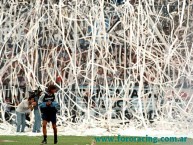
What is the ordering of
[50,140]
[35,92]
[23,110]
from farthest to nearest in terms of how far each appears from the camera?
[35,92] < [23,110] < [50,140]

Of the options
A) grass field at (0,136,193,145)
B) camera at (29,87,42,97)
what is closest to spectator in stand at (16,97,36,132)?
camera at (29,87,42,97)

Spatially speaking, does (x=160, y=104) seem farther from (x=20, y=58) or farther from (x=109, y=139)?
(x=20, y=58)

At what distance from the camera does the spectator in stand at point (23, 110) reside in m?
13.8

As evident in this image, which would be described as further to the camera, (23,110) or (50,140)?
(23,110)

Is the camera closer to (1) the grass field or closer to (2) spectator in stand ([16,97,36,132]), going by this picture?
(2) spectator in stand ([16,97,36,132])

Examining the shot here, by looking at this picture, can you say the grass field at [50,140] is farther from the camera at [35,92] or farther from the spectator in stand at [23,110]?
the camera at [35,92]

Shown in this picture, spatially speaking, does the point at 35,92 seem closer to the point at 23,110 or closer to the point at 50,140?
the point at 23,110

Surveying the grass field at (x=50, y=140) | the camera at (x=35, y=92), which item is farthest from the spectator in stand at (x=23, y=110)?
the grass field at (x=50, y=140)

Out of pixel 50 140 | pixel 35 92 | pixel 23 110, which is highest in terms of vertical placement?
pixel 35 92

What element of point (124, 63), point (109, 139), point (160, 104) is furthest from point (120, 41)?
point (109, 139)

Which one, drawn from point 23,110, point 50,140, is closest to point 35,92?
point 23,110

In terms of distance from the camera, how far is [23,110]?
13867mm

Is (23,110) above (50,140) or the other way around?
above

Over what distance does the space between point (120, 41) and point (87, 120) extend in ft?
5.18
